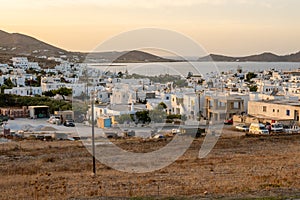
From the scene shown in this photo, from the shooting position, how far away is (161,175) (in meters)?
9.64

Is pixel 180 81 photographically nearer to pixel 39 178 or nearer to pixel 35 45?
pixel 39 178

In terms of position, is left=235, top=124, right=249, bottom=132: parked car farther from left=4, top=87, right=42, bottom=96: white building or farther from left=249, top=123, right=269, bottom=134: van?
left=4, top=87, right=42, bottom=96: white building

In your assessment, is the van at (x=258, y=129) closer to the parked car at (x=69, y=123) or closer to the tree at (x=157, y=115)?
the tree at (x=157, y=115)

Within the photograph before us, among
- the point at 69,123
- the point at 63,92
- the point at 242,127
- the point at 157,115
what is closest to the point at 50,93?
the point at 63,92

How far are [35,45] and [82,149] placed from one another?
406ft

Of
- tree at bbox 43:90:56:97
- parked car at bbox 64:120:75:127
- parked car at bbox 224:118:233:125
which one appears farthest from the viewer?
tree at bbox 43:90:56:97

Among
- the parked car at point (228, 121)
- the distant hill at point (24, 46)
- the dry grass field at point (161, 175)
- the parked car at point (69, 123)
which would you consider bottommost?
the parked car at point (69, 123)

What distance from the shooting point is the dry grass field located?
710cm

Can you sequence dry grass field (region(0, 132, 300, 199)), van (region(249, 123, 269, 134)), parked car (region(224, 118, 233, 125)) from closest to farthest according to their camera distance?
1. dry grass field (region(0, 132, 300, 199))
2. van (region(249, 123, 269, 134))
3. parked car (region(224, 118, 233, 125))

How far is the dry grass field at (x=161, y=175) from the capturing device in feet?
23.3

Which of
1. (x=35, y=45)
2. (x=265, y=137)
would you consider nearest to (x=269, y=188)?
(x=265, y=137)

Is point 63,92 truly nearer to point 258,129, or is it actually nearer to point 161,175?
point 258,129

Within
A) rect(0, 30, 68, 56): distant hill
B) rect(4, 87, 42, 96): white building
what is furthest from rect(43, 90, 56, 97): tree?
rect(0, 30, 68, 56): distant hill

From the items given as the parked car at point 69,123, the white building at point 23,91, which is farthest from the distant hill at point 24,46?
the parked car at point 69,123
